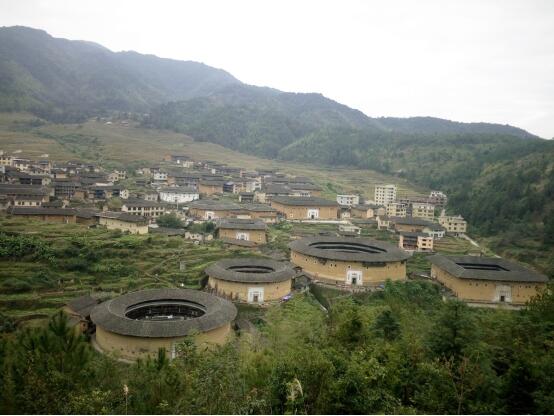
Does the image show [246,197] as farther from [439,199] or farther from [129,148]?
[129,148]

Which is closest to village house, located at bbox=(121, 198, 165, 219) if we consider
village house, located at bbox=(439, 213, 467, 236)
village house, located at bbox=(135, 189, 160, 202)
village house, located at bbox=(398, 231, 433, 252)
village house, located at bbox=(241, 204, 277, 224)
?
village house, located at bbox=(135, 189, 160, 202)

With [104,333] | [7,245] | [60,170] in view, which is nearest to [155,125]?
[60,170]

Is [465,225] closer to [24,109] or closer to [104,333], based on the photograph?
[104,333]

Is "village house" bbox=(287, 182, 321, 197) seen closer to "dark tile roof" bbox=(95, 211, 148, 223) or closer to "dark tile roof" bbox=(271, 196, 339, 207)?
"dark tile roof" bbox=(271, 196, 339, 207)

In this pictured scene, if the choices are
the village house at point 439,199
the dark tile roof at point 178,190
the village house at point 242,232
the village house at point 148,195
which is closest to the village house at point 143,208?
the village house at point 148,195

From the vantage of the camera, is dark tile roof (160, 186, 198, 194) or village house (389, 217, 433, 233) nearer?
village house (389, 217, 433, 233)

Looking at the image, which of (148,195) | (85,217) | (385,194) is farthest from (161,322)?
(385,194)
